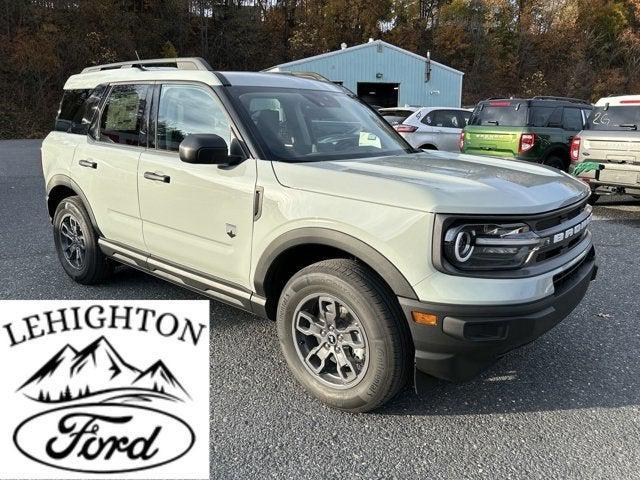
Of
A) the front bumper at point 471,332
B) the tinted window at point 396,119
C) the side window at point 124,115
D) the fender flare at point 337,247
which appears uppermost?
the tinted window at point 396,119

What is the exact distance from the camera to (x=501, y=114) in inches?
404

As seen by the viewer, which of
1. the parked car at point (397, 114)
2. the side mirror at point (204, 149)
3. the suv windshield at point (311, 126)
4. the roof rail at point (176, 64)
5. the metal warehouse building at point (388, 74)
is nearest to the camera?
the side mirror at point (204, 149)

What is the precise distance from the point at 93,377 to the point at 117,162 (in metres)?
2.13

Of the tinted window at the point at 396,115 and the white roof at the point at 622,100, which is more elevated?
the white roof at the point at 622,100

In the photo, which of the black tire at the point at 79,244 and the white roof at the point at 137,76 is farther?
the black tire at the point at 79,244

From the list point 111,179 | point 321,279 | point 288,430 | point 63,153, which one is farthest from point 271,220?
point 63,153

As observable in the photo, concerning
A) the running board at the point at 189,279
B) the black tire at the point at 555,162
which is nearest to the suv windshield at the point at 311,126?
the running board at the point at 189,279

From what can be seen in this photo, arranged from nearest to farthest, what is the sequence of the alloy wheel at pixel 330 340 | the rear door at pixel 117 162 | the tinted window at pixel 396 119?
the alloy wheel at pixel 330 340
the rear door at pixel 117 162
the tinted window at pixel 396 119

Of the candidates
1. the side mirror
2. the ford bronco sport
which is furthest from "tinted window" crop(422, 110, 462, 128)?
the side mirror

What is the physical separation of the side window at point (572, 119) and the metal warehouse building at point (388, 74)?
1667 cm

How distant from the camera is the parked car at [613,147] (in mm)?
7422

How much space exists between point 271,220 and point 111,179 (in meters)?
1.74

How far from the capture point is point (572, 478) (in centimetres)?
236

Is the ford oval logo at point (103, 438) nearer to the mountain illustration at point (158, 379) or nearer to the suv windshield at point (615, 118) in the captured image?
the mountain illustration at point (158, 379)
